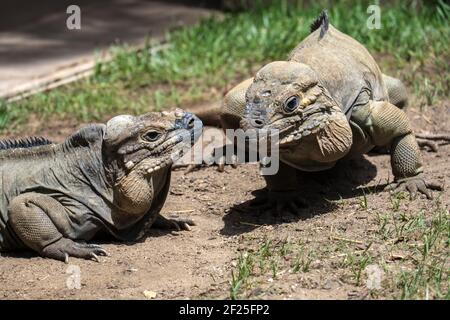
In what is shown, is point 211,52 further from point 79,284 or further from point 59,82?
point 79,284

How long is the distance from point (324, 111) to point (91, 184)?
177cm

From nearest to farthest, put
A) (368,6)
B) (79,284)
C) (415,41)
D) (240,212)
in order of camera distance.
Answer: (79,284), (240,212), (415,41), (368,6)

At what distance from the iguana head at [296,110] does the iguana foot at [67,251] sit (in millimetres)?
1376

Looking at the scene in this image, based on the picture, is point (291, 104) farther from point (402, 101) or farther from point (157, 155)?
point (402, 101)

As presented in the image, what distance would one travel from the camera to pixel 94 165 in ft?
22.5

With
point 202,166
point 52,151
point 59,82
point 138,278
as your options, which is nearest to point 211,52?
point 59,82

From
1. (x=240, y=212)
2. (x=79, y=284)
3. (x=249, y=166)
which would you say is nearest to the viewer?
(x=79, y=284)

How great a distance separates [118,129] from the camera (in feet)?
22.1

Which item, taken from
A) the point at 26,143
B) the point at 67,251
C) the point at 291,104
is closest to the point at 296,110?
the point at 291,104

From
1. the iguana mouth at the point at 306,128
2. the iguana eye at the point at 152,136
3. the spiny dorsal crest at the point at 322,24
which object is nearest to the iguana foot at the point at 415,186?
the iguana mouth at the point at 306,128

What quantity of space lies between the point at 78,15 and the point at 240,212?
7971 mm

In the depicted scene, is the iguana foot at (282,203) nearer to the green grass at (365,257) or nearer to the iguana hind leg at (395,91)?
the green grass at (365,257)

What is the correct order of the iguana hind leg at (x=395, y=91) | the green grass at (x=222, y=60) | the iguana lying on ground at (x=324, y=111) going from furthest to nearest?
the green grass at (x=222, y=60) < the iguana hind leg at (x=395, y=91) < the iguana lying on ground at (x=324, y=111)

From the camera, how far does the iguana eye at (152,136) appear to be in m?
6.71
